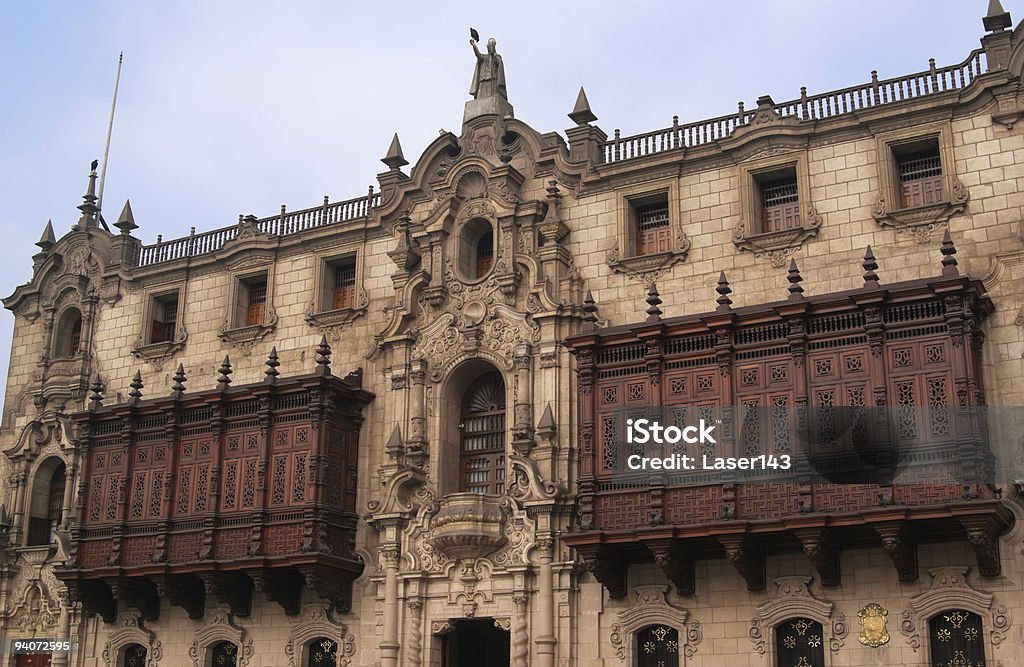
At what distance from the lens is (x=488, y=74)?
31.8 meters

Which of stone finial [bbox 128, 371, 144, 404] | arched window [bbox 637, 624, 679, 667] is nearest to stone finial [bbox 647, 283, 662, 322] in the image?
arched window [bbox 637, 624, 679, 667]

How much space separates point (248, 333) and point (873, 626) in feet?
56.8

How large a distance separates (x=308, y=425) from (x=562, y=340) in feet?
20.5

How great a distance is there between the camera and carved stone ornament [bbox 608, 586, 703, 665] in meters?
24.5

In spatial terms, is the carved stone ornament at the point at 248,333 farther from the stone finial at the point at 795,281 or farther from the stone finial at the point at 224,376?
the stone finial at the point at 795,281

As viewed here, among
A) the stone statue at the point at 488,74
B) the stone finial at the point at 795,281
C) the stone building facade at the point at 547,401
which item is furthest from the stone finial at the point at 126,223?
the stone finial at the point at 795,281

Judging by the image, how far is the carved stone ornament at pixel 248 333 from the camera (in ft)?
105

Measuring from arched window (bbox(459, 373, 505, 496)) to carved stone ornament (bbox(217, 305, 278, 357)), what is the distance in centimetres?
598

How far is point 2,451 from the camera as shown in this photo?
35.3 m

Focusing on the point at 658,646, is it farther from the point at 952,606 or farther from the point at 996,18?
the point at 996,18

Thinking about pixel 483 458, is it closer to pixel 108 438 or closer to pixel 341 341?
pixel 341 341

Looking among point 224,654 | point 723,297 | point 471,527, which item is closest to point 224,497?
point 224,654

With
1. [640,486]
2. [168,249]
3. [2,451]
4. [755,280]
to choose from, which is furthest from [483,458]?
[2,451]

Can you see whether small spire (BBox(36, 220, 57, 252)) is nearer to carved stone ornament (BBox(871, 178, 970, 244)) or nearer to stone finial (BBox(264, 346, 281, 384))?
stone finial (BBox(264, 346, 281, 384))
